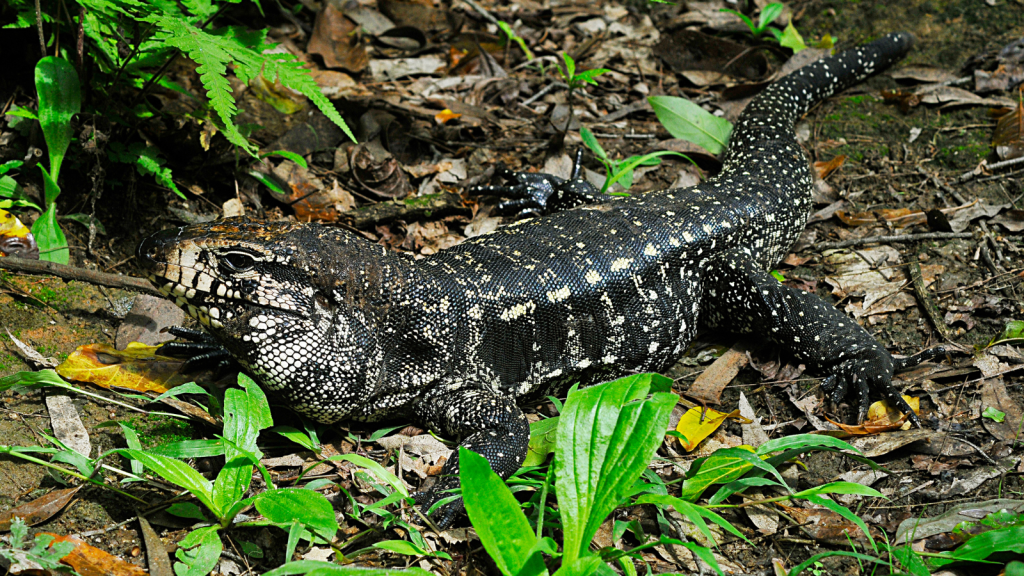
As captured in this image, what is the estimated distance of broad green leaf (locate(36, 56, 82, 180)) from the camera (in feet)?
15.3

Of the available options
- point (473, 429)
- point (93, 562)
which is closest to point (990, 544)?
point (473, 429)

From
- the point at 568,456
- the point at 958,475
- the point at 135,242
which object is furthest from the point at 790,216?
the point at 135,242

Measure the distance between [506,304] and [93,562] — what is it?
2567 mm

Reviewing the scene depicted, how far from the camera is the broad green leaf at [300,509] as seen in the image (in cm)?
342

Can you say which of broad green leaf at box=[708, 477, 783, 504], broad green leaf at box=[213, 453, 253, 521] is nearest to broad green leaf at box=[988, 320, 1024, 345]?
broad green leaf at box=[708, 477, 783, 504]

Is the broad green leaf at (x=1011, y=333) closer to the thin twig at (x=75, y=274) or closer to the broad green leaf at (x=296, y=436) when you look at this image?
the broad green leaf at (x=296, y=436)

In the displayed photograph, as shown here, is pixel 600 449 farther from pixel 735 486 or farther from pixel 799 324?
pixel 799 324

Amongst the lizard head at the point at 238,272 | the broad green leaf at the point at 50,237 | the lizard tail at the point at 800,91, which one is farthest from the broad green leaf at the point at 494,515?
the lizard tail at the point at 800,91

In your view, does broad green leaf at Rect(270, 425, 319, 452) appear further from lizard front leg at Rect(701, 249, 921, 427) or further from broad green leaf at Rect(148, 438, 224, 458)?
lizard front leg at Rect(701, 249, 921, 427)

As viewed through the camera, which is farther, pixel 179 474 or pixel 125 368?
pixel 125 368

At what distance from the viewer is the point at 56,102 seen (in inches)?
185

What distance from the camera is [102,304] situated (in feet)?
15.8

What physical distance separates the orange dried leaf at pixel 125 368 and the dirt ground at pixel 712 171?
148 millimetres

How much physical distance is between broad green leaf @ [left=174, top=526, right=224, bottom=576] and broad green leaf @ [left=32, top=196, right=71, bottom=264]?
239 cm
